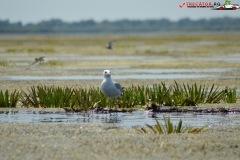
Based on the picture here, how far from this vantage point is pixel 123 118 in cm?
1555

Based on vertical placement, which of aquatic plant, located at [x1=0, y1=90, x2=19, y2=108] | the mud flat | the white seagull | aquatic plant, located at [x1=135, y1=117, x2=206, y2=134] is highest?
the white seagull

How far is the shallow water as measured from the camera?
48.4 ft

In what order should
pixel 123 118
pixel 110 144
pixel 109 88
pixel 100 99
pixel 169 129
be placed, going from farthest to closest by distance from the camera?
1. pixel 100 99
2. pixel 109 88
3. pixel 123 118
4. pixel 169 129
5. pixel 110 144

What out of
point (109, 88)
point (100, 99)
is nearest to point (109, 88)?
point (109, 88)

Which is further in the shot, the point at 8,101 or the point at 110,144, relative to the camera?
the point at 8,101

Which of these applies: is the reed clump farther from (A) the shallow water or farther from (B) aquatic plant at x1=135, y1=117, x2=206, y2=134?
(B) aquatic plant at x1=135, y1=117, x2=206, y2=134

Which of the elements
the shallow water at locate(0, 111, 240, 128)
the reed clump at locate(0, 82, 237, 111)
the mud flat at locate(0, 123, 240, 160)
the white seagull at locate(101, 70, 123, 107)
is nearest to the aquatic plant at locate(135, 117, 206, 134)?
the mud flat at locate(0, 123, 240, 160)

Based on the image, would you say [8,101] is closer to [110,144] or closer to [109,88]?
[109,88]

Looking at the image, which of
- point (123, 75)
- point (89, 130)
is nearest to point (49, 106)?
point (89, 130)

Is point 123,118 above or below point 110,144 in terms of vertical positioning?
above

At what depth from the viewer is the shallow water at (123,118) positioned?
581 inches

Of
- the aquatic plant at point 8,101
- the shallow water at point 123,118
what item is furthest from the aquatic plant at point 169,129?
the aquatic plant at point 8,101

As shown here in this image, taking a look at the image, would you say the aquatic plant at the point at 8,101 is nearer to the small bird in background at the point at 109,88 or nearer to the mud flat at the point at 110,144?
the small bird in background at the point at 109,88

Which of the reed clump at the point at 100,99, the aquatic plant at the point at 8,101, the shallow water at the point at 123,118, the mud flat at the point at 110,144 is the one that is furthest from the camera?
the aquatic plant at the point at 8,101
